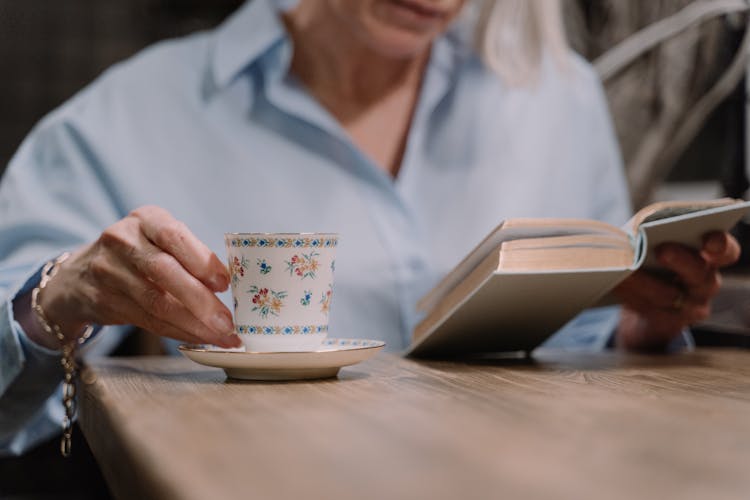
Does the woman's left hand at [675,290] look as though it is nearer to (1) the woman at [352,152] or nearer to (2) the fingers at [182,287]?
(1) the woman at [352,152]

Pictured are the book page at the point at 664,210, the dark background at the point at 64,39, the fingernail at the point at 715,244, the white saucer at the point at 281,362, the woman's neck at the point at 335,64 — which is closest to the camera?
the white saucer at the point at 281,362

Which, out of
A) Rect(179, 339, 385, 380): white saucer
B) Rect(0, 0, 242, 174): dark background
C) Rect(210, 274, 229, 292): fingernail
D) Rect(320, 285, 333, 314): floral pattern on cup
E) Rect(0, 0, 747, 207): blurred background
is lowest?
Rect(179, 339, 385, 380): white saucer

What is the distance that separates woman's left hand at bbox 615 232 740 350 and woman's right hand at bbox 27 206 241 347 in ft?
1.66

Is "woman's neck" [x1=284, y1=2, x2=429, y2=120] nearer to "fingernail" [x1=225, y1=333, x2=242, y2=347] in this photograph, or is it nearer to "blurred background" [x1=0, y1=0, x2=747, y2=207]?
"blurred background" [x1=0, y1=0, x2=747, y2=207]

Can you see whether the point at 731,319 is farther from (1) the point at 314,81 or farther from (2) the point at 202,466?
(2) the point at 202,466

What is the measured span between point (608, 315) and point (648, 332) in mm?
235

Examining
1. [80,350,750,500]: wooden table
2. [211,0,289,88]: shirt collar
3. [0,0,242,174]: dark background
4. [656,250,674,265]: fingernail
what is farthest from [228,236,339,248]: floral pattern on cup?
[0,0,242,174]: dark background

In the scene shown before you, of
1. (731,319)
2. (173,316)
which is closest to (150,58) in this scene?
(173,316)

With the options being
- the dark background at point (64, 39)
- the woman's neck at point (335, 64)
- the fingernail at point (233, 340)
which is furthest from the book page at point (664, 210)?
the dark background at point (64, 39)

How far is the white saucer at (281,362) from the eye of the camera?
730mm

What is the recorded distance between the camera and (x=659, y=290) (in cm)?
107

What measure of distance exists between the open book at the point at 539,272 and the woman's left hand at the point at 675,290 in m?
0.02

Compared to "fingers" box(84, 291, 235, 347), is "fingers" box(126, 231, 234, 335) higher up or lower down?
higher up

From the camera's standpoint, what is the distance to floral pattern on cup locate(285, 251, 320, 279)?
0.77m
